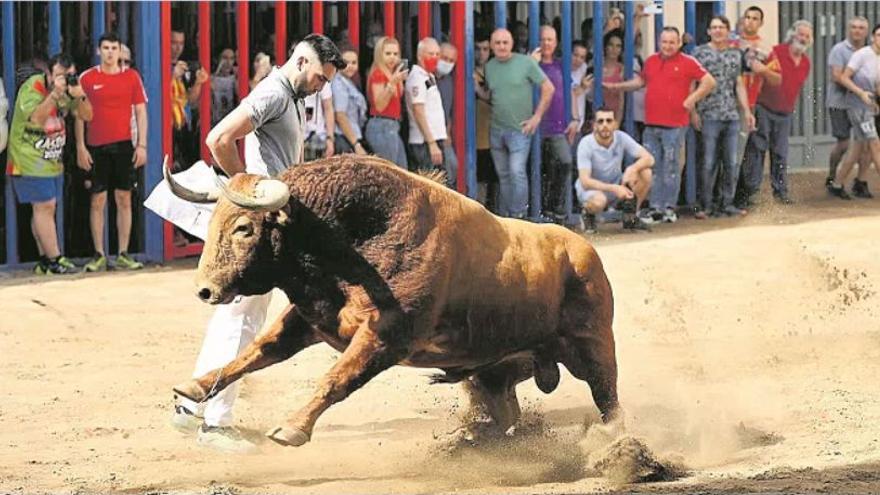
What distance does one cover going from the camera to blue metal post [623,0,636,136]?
17.3 m

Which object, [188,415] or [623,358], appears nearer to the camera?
[188,415]

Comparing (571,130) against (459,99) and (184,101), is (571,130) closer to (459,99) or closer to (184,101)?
(459,99)

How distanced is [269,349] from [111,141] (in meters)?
6.78

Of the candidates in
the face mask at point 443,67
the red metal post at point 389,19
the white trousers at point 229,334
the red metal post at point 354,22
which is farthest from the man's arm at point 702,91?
the white trousers at point 229,334

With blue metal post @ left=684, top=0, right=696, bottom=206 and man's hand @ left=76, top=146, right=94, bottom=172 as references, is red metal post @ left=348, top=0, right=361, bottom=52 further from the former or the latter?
blue metal post @ left=684, top=0, right=696, bottom=206

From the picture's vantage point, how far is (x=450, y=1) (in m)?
16.2

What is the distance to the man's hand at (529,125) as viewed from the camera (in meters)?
16.1

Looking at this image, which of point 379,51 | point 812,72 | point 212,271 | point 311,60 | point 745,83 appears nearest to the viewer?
point 212,271

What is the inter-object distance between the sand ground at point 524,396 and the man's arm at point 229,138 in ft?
4.46

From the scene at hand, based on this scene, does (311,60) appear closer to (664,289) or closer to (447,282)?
(447,282)

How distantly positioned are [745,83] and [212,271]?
444 inches

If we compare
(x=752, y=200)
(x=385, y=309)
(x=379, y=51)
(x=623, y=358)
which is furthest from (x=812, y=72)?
(x=385, y=309)

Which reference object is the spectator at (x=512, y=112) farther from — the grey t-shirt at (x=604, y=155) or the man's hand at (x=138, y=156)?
the man's hand at (x=138, y=156)

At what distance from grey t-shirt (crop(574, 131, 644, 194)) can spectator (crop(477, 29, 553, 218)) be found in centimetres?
48
